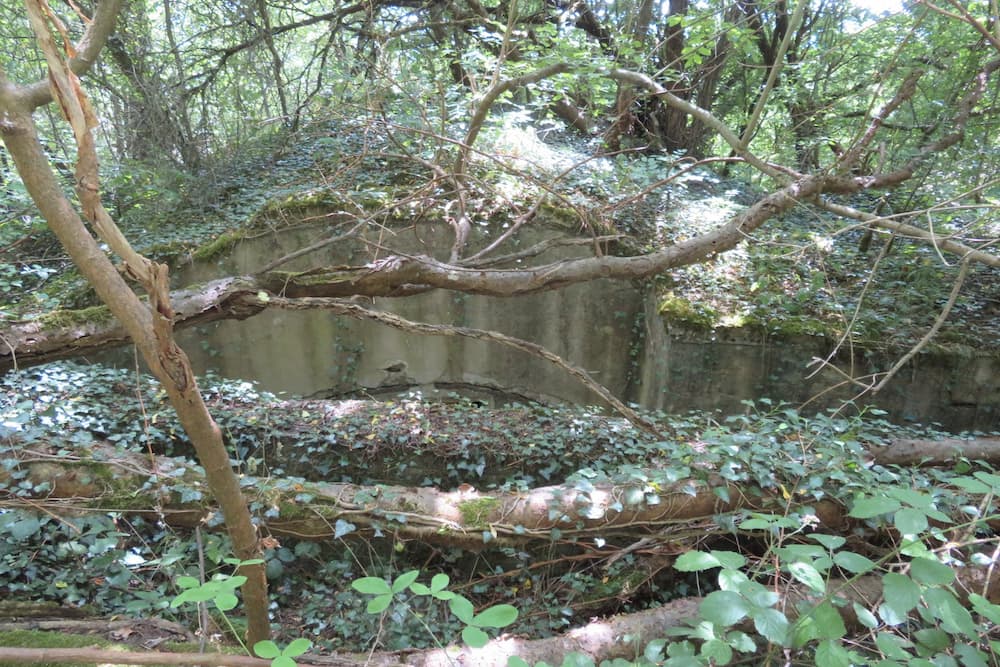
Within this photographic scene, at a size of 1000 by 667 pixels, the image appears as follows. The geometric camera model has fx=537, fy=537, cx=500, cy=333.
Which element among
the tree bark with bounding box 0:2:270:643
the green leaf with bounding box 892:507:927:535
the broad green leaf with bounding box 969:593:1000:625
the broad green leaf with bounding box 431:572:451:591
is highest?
the tree bark with bounding box 0:2:270:643

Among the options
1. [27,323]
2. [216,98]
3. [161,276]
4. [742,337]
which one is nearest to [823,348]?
[742,337]

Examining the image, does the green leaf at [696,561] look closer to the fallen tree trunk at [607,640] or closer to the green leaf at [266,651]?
the fallen tree trunk at [607,640]

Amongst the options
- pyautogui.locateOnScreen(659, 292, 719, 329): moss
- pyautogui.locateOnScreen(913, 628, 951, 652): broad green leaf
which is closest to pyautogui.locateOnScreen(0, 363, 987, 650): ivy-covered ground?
pyautogui.locateOnScreen(913, 628, 951, 652): broad green leaf

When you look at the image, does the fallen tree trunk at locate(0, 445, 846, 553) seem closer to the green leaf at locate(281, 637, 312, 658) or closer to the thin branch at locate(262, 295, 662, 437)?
the thin branch at locate(262, 295, 662, 437)

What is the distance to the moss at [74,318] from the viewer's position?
3.88m

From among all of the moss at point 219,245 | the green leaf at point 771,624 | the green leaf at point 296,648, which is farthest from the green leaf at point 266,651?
the moss at point 219,245

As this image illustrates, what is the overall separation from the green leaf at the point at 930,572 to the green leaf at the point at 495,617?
1.04 metres

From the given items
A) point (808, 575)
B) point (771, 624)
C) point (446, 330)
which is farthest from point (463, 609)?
point (446, 330)

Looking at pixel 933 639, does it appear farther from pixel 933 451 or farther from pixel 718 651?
pixel 933 451

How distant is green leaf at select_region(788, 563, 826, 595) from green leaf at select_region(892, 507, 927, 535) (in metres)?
0.24

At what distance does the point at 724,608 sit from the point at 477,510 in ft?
6.81

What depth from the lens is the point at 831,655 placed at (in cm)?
136

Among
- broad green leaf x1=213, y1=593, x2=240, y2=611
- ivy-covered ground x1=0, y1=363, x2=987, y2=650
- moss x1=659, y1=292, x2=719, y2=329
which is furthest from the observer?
moss x1=659, y1=292, x2=719, y2=329

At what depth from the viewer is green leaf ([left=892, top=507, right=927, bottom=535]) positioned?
1385mm
